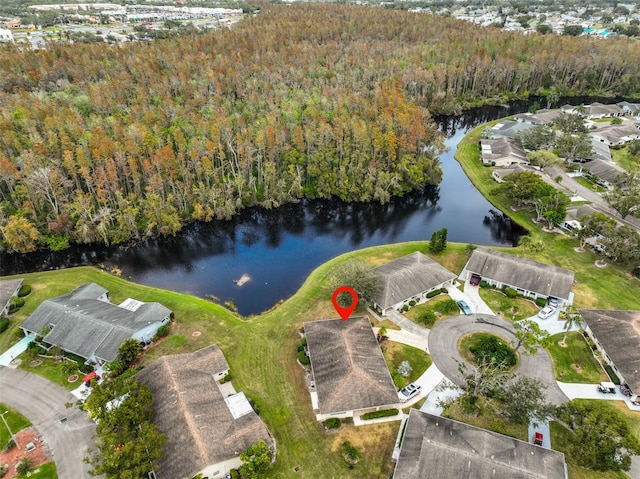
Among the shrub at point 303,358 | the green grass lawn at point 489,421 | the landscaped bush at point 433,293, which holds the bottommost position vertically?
the green grass lawn at point 489,421

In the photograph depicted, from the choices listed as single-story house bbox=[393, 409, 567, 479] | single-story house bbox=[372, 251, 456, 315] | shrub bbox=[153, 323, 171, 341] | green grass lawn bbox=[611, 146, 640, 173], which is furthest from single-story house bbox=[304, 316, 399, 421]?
green grass lawn bbox=[611, 146, 640, 173]

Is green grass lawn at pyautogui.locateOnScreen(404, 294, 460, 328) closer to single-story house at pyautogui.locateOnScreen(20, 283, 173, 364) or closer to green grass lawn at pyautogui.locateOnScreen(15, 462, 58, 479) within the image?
single-story house at pyautogui.locateOnScreen(20, 283, 173, 364)

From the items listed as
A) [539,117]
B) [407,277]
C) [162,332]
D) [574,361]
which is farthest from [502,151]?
[162,332]

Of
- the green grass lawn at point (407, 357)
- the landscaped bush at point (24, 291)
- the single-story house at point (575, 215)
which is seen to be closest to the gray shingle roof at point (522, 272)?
the single-story house at point (575, 215)

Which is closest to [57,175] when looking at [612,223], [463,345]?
[463,345]

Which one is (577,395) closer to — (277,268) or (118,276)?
(277,268)

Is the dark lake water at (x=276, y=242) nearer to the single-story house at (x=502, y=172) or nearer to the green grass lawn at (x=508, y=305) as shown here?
the single-story house at (x=502, y=172)

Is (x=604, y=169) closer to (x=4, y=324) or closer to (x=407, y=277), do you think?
(x=407, y=277)
